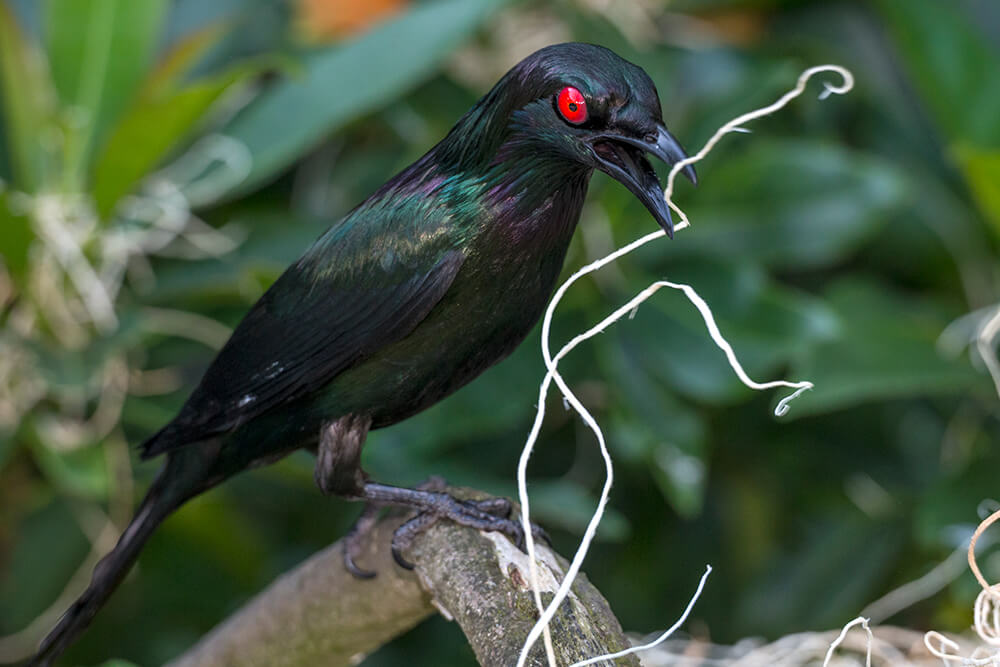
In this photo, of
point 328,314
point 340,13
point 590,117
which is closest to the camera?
point 590,117

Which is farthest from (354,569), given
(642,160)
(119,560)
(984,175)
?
(984,175)

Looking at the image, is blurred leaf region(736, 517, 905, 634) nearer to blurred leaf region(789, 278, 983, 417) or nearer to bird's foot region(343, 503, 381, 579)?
blurred leaf region(789, 278, 983, 417)

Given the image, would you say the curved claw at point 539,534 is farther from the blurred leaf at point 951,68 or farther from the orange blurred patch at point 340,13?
the orange blurred patch at point 340,13

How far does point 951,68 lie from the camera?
206 centimetres

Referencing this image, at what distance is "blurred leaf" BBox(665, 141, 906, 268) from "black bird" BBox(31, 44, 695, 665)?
99 centimetres

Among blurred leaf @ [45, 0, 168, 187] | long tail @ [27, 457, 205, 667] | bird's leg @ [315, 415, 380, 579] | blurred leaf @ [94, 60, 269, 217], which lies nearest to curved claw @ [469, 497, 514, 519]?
bird's leg @ [315, 415, 380, 579]

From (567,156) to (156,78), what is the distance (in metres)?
1.26

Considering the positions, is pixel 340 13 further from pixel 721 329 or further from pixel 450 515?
pixel 450 515

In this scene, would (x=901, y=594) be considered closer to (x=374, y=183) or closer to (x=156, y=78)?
(x=374, y=183)

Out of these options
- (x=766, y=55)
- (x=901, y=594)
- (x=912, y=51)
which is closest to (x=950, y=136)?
(x=912, y=51)

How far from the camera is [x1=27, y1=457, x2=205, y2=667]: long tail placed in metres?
1.31

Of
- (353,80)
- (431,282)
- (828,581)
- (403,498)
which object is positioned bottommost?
(828,581)

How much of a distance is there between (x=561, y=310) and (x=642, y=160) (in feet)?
3.43

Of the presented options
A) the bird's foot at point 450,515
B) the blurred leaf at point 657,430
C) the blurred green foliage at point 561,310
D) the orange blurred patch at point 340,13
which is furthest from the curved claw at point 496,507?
the orange blurred patch at point 340,13
